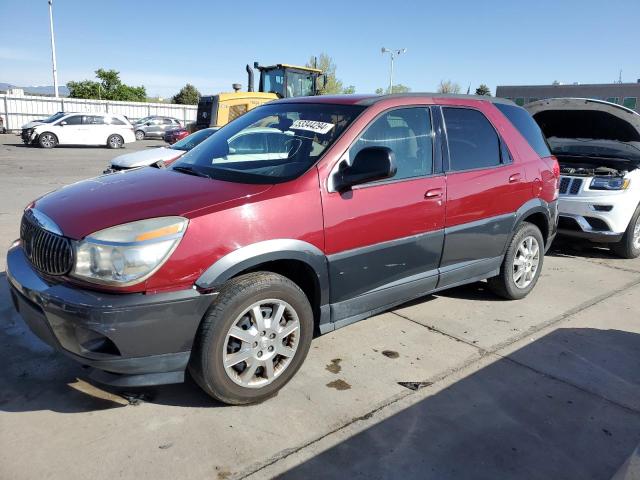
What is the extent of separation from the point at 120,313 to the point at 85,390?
100 centimetres

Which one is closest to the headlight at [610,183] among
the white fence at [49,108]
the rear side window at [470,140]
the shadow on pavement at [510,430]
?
the rear side window at [470,140]

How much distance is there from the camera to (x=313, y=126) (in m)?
3.61

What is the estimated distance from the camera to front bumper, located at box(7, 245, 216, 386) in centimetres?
→ 253

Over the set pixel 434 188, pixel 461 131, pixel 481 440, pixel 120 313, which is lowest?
pixel 481 440

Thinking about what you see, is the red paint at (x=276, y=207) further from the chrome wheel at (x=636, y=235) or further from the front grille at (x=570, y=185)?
the chrome wheel at (x=636, y=235)

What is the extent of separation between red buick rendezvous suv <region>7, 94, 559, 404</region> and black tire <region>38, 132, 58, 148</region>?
20.5m

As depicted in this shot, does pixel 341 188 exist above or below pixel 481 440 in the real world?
above

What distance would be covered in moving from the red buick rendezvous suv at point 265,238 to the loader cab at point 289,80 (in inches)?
463

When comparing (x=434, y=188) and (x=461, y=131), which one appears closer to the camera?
(x=434, y=188)

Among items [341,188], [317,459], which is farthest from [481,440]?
[341,188]

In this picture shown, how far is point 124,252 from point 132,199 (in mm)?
485

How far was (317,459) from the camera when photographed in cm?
261

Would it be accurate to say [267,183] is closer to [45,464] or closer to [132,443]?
[132,443]

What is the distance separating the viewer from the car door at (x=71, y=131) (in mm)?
21828
